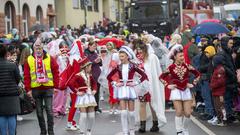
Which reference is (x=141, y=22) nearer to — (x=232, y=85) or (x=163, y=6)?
(x=163, y=6)

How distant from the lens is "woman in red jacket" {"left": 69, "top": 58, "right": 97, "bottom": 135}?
1157 cm

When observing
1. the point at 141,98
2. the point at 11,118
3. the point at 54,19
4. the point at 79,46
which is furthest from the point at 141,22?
the point at 11,118

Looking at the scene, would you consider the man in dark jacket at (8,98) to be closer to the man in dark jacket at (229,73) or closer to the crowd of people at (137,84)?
the crowd of people at (137,84)

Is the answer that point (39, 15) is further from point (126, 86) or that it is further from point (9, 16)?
point (126, 86)

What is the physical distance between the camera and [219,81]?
13117 mm

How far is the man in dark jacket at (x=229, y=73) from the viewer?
13234mm

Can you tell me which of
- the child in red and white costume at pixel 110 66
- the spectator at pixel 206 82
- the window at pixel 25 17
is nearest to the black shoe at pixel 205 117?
the spectator at pixel 206 82

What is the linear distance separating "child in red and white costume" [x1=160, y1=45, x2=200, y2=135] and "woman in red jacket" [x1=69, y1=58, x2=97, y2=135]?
1.40m

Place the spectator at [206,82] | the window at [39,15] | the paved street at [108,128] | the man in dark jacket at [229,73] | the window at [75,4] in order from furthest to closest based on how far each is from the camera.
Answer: the window at [75,4], the window at [39,15], the spectator at [206,82], the man in dark jacket at [229,73], the paved street at [108,128]

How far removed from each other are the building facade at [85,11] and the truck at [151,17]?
1065cm

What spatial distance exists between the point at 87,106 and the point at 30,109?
3.61 meters

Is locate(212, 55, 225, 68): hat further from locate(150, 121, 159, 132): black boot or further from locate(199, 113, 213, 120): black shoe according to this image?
locate(150, 121, 159, 132): black boot

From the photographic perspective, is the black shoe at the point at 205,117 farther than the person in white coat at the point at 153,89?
Yes

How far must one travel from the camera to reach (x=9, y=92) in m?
9.95
